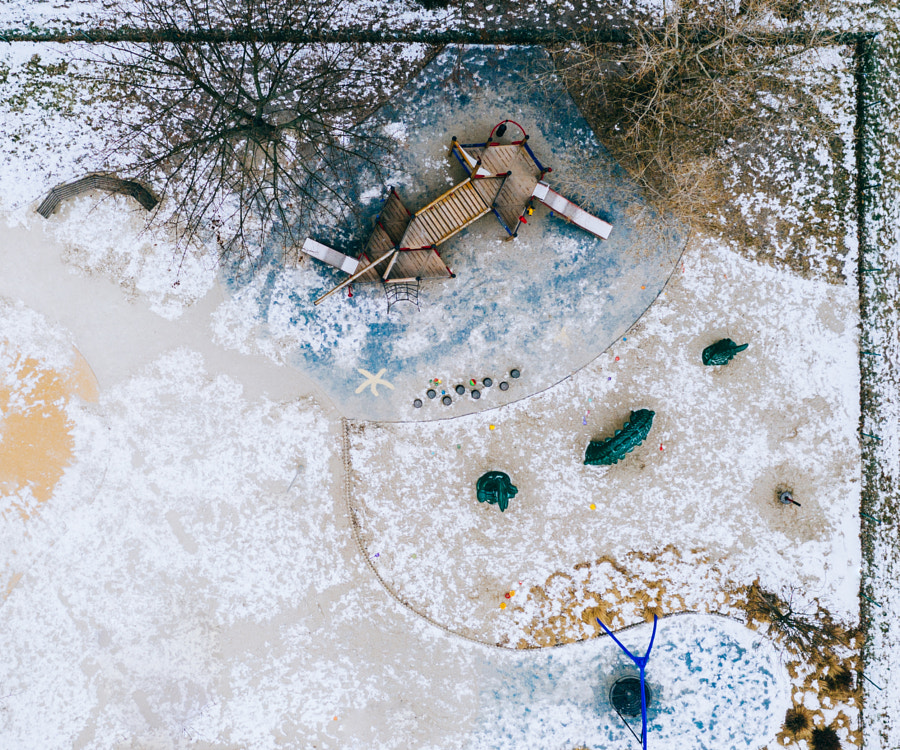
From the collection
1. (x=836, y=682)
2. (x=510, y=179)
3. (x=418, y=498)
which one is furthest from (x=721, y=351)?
(x=836, y=682)

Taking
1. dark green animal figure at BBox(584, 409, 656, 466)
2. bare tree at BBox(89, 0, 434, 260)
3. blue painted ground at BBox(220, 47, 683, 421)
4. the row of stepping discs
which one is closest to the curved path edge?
blue painted ground at BBox(220, 47, 683, 421)

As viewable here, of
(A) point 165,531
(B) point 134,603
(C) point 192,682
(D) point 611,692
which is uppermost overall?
(A) point 165,531

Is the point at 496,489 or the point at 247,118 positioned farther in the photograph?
the point at 496,489

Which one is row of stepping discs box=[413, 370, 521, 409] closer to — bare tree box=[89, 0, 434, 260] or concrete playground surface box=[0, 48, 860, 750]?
concrete playground surface box=[0, 48, 860, 750]

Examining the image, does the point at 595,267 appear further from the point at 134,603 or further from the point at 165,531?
the point at 134,603

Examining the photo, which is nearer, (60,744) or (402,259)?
(402,259)

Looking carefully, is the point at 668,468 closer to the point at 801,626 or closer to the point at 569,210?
the point at 801,626

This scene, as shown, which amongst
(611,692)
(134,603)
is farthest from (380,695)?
(134,603)
